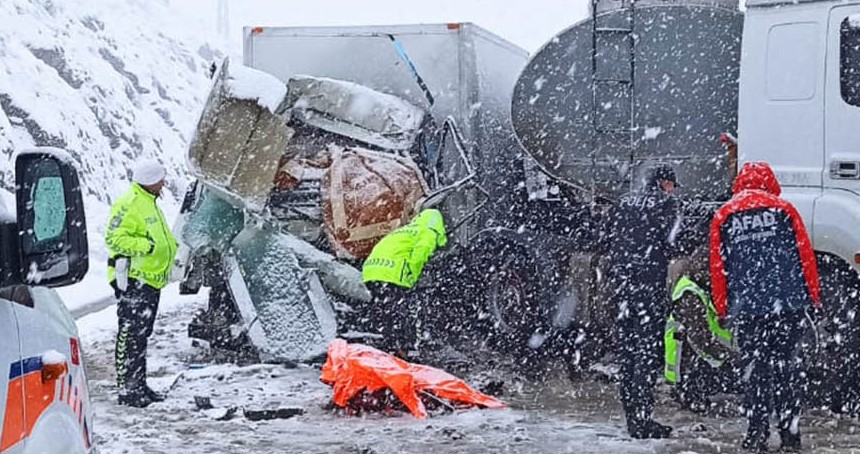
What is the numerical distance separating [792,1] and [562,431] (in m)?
2.84

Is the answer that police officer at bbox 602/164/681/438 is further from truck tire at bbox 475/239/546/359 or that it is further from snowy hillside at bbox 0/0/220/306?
Result: snowy hillside at bbox 0/0/220/306

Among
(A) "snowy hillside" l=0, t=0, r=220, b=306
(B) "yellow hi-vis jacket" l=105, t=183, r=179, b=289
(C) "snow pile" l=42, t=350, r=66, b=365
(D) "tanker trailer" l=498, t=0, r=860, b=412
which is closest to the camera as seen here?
(C) "snow pile" l=42, t=350, r=66, b=365

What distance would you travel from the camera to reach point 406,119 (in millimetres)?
9008

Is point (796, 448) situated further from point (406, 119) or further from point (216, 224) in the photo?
point (216, 224)

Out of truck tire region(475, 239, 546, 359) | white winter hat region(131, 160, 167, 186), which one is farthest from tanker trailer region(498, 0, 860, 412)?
white winter hat region(131, 160, 167, 186)

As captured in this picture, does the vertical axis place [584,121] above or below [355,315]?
above

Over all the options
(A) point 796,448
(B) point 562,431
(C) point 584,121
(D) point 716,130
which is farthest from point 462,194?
(A) point 796,448

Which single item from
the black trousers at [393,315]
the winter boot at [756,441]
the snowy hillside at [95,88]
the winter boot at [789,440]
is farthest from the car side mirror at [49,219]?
the snowy hillside at [95,88]

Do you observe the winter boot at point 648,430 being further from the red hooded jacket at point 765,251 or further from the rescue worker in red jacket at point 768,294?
the red hooded jacket at point 765,251

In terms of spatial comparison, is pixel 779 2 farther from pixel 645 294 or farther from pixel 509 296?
pixel 509 296

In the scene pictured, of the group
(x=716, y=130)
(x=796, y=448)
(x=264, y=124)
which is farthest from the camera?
(x=264, y=124)

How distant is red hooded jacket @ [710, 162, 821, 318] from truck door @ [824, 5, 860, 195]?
2.08ft

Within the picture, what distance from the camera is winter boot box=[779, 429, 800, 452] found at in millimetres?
5999

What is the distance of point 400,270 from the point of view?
7.74 m
